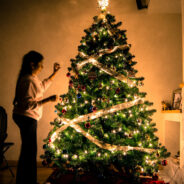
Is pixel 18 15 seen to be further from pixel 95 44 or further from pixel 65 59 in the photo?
Result: pixel 95 44

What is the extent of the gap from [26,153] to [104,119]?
79 centimetres

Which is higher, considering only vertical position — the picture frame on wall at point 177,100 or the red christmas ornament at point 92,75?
the red christmas ornament at point 92,75

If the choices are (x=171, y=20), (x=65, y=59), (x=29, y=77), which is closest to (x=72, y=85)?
(x=29, y=77)

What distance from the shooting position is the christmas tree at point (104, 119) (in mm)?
1645

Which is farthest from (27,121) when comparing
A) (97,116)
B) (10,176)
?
(10,176)

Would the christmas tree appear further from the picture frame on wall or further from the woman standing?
the picture frame on wall

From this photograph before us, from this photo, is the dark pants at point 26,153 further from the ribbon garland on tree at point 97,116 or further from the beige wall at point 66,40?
the beige wall at point 66,40

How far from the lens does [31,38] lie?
9.57 ft

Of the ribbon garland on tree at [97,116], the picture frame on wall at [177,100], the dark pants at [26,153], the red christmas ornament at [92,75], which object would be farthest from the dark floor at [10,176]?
the picture frame on wall at [177,100]

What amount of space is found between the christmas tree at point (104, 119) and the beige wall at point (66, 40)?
1063 millimetres

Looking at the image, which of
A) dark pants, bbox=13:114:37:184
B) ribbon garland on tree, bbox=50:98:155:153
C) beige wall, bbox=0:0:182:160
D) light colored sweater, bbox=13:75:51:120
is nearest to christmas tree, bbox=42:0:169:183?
ribbon garland on tree, bbox=50:98:155:153

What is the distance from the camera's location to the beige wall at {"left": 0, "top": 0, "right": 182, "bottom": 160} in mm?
2773

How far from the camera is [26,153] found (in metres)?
1.57

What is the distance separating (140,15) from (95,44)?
4.83ft
